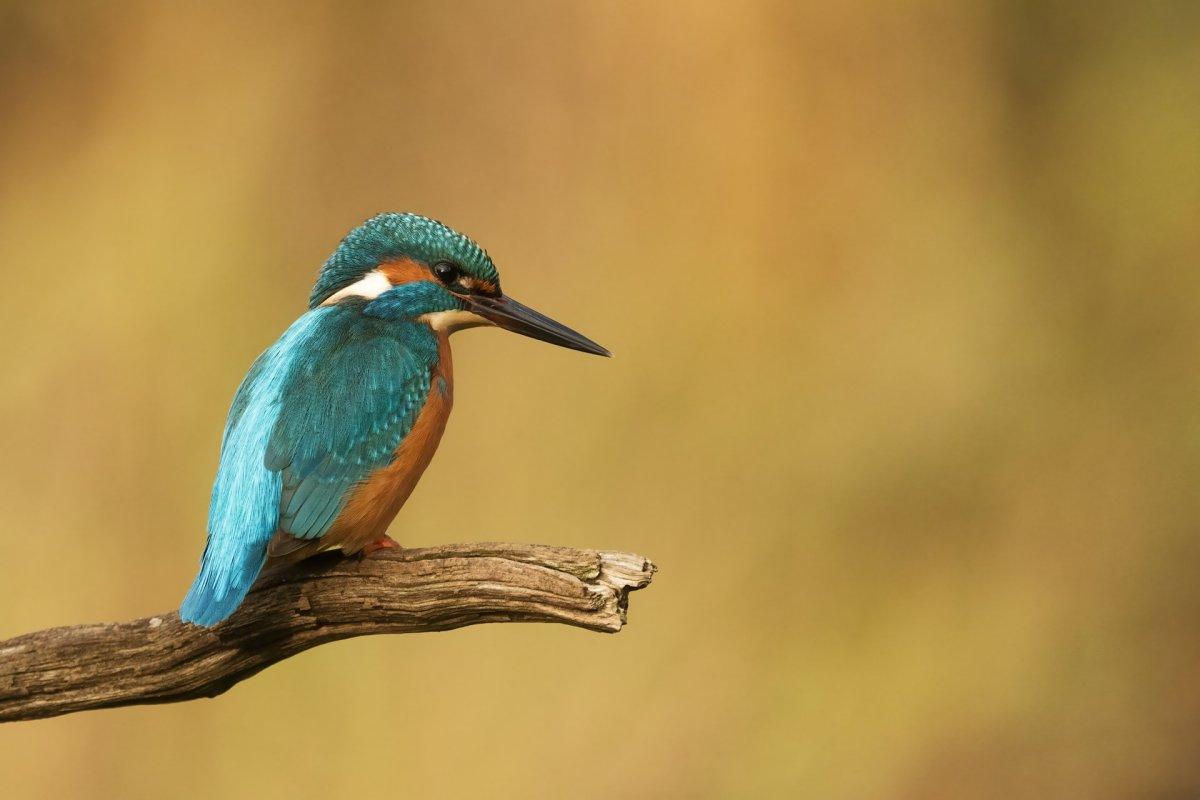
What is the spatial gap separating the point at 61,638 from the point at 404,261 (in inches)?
30.1

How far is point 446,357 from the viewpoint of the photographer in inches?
76.7

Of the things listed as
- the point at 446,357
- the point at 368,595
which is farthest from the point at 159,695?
the point at 446,357

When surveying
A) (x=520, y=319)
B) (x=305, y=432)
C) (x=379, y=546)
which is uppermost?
(x=520, y=319)

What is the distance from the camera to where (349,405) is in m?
1.77

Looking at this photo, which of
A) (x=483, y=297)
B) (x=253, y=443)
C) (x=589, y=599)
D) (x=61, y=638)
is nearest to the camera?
(x=589, y=599)

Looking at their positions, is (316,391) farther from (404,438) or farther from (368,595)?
(368,595)

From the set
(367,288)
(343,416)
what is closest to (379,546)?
(343,416)

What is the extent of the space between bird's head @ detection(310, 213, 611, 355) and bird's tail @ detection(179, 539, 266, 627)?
0.46 meters

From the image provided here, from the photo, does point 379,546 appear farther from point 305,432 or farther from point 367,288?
point 367,288

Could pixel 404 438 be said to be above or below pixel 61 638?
above

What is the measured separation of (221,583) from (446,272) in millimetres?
615

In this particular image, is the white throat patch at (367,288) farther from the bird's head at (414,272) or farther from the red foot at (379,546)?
the red foot at (379,546)

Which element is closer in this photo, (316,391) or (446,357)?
(316,391)

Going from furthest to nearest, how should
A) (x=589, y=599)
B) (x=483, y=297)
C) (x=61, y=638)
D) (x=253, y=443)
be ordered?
1. (x=483, y=297)
2. (x=61, y=638)
3. (x=253, y=443)
4. (x=589, y=599)
